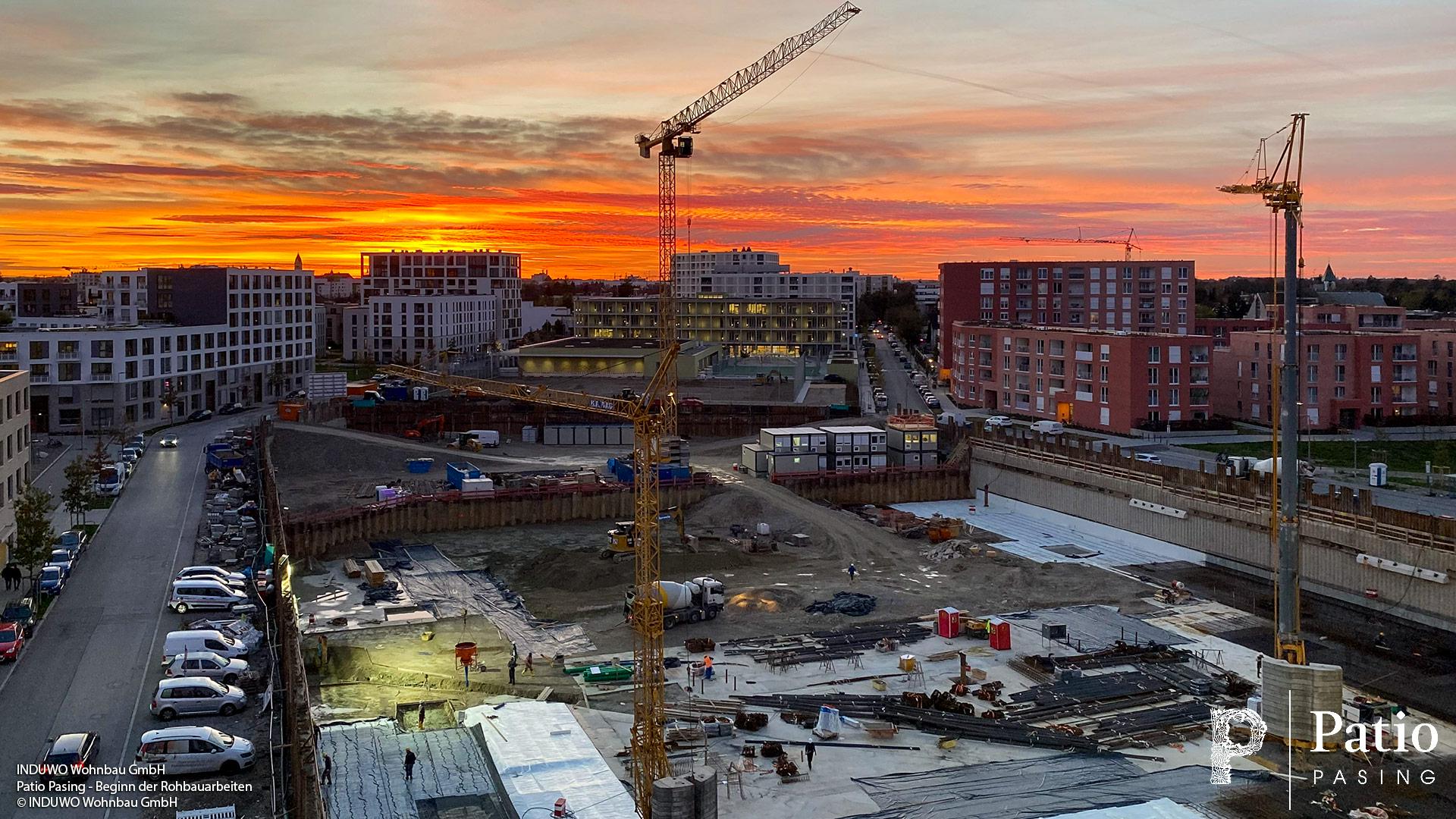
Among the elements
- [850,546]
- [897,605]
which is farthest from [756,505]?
[897,605]

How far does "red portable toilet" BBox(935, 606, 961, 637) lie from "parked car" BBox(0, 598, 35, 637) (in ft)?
64.9

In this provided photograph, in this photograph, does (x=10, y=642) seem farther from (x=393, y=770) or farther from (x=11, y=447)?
(x=11, y=447)

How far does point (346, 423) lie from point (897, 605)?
130 ft

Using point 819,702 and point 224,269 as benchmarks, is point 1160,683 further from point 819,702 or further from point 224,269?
point 224,269


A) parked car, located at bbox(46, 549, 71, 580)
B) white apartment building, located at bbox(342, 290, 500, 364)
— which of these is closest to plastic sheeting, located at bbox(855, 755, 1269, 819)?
parked car, located at bbox(46, 549, 71, 580)

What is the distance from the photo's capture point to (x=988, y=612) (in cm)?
2838

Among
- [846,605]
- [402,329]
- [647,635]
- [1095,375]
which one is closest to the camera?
[647,635]

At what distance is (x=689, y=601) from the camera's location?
90.1 feet

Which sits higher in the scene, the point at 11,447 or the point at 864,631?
the point at 11,447

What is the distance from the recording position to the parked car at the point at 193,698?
19422mm

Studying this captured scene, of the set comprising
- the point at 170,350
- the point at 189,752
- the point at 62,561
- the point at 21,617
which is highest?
the point at 170,350

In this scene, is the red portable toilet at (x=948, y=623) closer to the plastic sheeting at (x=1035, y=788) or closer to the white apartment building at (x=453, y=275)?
the plastic sheeting at (x=1035, y=788)

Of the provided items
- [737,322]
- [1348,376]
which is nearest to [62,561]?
[1348,376]

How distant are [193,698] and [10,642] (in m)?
5.43
